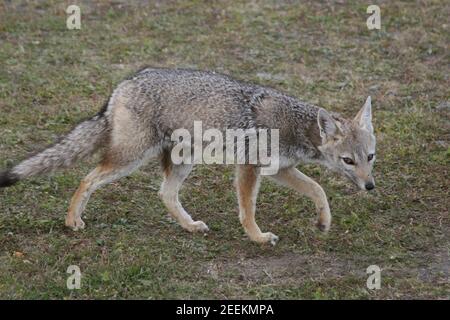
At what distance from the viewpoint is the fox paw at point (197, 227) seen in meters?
7.77

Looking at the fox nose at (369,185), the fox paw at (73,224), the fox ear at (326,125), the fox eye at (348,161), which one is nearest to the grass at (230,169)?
the fox paw at (73,224)

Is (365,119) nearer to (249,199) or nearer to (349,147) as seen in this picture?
(349,147)

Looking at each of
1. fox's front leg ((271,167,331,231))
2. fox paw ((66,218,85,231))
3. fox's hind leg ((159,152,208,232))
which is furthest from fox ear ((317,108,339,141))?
fox paw ((66,218,85,231))

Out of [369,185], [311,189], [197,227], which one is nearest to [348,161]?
[369,185]

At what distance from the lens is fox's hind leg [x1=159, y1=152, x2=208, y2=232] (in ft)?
25.6

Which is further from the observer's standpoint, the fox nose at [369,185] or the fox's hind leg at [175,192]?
the fox's hind leg at [175,192]

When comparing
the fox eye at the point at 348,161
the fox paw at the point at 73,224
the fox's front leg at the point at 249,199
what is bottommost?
the fox paw at the point at 73,224

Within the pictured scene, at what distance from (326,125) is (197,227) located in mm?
1477

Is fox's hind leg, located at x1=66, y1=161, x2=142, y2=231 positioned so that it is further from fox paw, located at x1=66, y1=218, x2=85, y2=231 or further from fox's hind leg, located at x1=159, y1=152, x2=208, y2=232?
fox's hind leg, located at x1=159, y1=152, x2=208, y2=232

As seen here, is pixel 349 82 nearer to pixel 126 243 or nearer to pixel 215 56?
pixel 215 56

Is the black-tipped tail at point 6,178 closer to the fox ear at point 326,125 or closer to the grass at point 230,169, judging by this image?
the grass at point 230,169

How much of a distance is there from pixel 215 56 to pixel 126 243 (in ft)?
18.6
